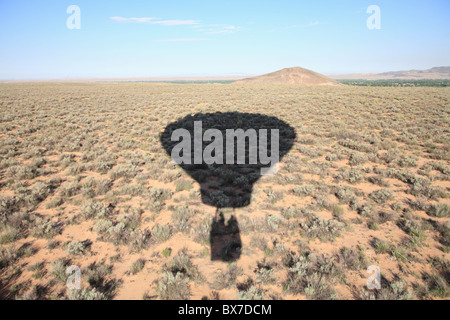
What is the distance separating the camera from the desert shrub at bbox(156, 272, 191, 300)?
3.89 meters

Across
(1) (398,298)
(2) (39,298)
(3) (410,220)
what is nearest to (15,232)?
(2) (39,298)

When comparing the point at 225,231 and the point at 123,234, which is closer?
the point at 123,234

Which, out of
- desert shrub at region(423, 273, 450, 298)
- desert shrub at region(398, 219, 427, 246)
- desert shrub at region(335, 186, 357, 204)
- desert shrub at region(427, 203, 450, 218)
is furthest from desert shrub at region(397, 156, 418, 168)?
desert shrub at region(423, 273, 450, 298)

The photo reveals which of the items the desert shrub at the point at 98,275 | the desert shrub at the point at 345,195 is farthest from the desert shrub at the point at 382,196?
the desert shrub at the point at 98,275

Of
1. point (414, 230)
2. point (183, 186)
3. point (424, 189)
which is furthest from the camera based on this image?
point (183, 186)

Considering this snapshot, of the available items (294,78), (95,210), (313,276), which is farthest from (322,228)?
(294,78)

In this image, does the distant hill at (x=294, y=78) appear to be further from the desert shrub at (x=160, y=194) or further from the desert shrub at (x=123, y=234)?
the desert shrub at (x=123, y=234)

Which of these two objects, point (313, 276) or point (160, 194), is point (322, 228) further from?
point (160, 194)

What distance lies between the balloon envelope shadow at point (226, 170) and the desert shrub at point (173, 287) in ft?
2.94

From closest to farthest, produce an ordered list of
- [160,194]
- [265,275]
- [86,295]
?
[86,295] < [265,275] < [160,194]

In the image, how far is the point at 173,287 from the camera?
4.01m

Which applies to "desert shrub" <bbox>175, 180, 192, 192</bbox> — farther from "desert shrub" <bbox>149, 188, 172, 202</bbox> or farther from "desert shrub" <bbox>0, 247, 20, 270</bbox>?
"desert shrub" <bbox>0, 247, 20, 270</bbox>

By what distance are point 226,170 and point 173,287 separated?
5.54 meters
